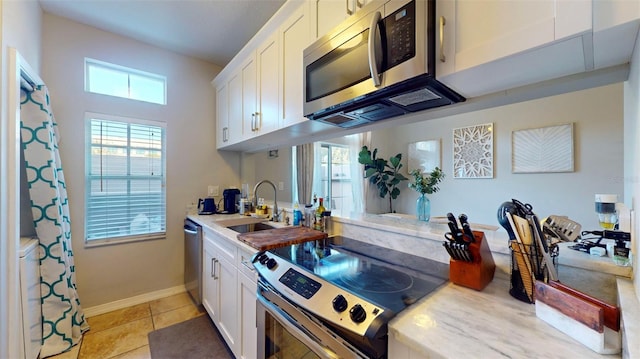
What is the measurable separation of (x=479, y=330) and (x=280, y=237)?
3.81ft

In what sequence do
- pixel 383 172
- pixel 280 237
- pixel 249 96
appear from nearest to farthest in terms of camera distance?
pixel 280 237
pixel 249 96
pixel 383 172

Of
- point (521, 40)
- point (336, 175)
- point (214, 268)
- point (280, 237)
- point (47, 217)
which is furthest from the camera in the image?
point (336, 175)

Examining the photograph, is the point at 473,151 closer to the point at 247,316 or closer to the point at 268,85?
the point at 268,85

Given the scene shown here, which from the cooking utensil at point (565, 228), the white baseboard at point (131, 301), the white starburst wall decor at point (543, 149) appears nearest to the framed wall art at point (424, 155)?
the white starburst wall decor at point (543, 149)

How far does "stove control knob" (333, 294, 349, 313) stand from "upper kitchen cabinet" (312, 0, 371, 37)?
4.21ft

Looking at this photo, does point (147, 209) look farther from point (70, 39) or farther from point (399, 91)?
point (399, 91)

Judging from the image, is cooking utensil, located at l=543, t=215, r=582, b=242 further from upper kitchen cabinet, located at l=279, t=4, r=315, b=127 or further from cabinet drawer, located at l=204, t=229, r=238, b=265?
cabinet drawer, located at l=204, t=229, r=238, b=265

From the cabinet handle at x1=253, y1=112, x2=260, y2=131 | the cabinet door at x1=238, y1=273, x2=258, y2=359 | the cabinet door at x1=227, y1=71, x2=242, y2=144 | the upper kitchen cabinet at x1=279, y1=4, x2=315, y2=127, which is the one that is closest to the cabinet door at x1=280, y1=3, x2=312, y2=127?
the upper kitchen cabinet at x1=279, y1=4, x2=315, y2=127

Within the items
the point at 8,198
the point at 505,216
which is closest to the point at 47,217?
the point at 8,198

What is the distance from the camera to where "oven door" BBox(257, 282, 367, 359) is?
829 mm

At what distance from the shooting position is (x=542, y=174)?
262cm

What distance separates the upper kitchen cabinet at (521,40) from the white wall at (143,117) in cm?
279

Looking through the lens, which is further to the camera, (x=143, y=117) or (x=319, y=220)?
(x=143, y=117)

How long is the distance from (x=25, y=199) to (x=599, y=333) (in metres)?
3.22
